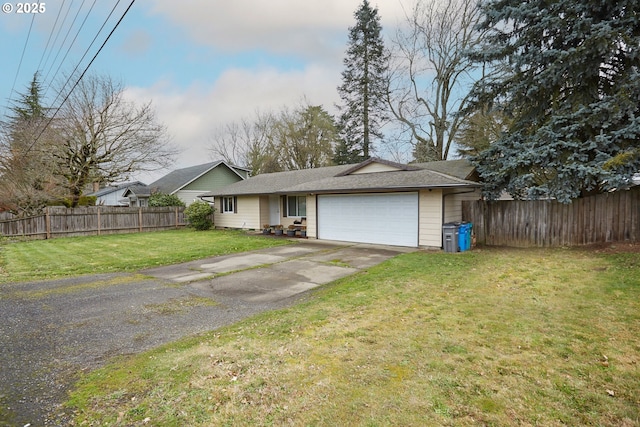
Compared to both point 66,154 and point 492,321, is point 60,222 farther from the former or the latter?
point 492,321

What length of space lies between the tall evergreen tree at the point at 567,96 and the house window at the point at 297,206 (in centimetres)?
852

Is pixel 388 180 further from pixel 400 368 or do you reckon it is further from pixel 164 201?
pixel 164 201

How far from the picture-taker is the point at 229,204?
20328mm

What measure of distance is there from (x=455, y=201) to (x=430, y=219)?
56.5 inches

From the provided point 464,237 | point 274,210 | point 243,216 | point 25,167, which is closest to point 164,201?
point 243,216

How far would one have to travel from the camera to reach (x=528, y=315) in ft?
15.4

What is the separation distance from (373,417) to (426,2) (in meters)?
23.0

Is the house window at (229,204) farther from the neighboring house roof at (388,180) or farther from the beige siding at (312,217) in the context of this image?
the beige siding at (312,217)

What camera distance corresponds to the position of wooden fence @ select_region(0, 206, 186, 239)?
52.0ft

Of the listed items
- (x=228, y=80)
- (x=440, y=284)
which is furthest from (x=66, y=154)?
(x=440, y=284)

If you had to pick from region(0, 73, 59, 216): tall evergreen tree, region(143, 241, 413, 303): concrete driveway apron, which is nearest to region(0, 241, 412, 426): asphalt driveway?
region(143, 241, 413, 303): concrete driveway apron

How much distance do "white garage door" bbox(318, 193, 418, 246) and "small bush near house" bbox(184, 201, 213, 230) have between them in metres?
8.79

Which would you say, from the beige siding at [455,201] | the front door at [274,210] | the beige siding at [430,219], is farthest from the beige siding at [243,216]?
the beige siding at [455,201]

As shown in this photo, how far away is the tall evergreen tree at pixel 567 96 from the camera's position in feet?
29.2
